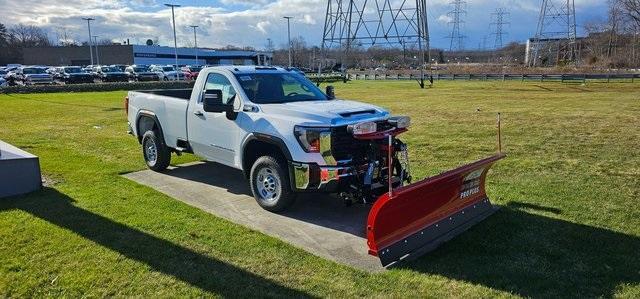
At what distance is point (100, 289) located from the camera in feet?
15.2

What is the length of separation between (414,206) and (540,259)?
138cm

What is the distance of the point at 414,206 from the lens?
18.2 ft

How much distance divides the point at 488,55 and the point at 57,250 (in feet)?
423

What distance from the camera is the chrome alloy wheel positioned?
6.85 m

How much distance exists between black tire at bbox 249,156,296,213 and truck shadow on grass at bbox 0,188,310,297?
1.56 metres

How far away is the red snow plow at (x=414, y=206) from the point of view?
513 cm

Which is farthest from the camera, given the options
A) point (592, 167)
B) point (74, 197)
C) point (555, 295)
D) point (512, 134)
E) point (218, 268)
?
point (512, 134)

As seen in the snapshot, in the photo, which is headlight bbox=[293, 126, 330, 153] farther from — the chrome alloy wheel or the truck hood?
the chrome alloy wheel

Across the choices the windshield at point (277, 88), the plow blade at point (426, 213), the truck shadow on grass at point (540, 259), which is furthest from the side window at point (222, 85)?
the truck shadow on grass at point (540, 259)

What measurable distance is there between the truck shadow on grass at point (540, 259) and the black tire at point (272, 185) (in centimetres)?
205

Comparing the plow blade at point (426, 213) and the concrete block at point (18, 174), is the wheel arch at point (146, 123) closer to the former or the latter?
the concrete block at point (18, 174)

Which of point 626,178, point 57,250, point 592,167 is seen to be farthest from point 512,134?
point 57,250

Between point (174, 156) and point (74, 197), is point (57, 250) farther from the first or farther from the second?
point (174, 156)

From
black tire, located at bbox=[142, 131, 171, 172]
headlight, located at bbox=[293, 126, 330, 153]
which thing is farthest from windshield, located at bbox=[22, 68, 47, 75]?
headlight, located at bbox=[293, 126, 330, 153]
